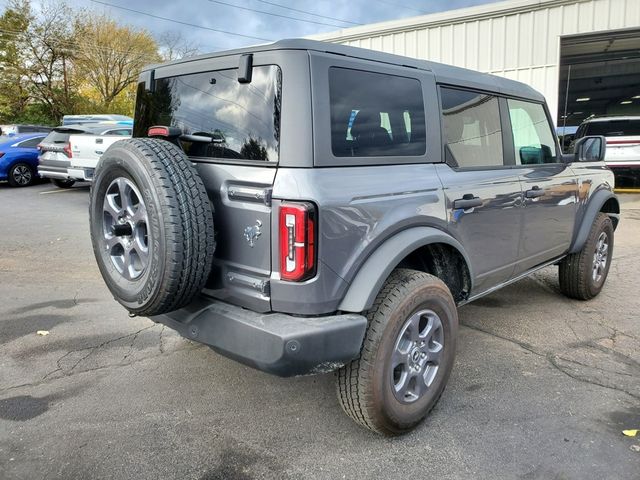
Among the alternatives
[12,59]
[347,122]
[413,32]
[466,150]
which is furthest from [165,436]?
[12,59]

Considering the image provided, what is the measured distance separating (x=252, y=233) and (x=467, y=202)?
4.64ft

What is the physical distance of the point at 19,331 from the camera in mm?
4238

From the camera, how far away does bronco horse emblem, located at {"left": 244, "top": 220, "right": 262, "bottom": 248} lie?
7.96ft

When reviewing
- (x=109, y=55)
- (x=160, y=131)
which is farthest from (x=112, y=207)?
(x=109, y=55)

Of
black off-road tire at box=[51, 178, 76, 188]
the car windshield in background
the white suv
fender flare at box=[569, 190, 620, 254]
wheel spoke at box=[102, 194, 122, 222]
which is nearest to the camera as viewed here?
wheel spoke at box=[102, 194, 122, 222]

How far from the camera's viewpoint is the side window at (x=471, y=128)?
10.5 ft

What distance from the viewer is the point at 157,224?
236 centimetres

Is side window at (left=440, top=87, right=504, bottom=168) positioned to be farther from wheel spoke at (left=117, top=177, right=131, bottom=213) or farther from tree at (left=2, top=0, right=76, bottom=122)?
tree at (left=2, top=0, right=76, bottom=122)

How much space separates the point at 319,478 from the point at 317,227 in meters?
1.19

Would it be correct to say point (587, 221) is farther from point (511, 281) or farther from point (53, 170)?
point (53, 170)

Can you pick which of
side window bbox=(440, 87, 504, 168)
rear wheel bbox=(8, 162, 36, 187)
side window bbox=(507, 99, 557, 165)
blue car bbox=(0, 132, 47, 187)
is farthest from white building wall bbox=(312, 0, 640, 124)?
rear wheel bbox=(8, 162, 36, 187)

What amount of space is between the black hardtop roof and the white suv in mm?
9749

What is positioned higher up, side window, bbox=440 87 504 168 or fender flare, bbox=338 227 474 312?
side window, bbox=440 87 504 168

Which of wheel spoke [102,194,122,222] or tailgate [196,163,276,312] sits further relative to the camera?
wheel spoke [102,194,122,222]
